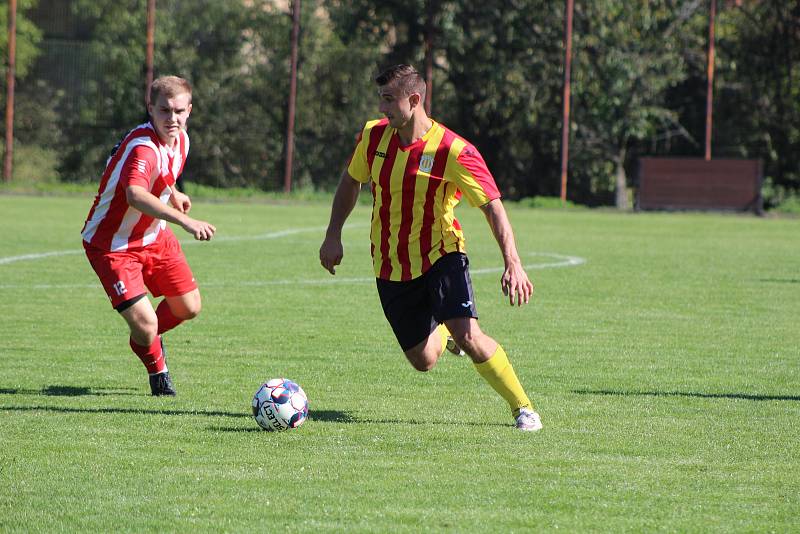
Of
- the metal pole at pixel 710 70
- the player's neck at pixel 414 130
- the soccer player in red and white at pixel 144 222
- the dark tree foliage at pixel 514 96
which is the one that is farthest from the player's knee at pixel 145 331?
the dark tree foliage at pixel 514 96

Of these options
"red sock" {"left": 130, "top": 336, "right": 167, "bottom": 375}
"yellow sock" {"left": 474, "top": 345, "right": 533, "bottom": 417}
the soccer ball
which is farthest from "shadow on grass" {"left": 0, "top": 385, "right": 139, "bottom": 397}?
"yellow sock" {"left": 474, "top": 345, "right": 533, "bottom": 417}

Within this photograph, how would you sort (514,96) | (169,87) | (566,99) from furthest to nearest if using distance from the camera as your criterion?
(514,96), (566,99), (169,87)

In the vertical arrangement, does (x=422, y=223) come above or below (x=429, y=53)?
below

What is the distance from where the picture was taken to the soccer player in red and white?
7570 mm

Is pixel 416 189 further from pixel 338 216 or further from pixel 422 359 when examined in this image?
pixel 422 359

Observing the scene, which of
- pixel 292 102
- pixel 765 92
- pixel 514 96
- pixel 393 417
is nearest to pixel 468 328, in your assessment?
pixel 393 417

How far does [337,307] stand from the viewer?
12555mm

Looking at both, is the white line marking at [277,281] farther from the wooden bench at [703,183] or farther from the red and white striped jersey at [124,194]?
the wooden bench at [703,183]

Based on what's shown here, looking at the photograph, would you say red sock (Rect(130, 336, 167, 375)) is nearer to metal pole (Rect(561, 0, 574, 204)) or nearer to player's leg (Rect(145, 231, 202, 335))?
Result: player's leg (Rect(145, 231, 202, 335))

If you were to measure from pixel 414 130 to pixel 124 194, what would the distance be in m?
1.99

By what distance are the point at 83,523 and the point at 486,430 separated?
2.53 m

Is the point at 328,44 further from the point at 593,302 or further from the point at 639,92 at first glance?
the point at 593,302

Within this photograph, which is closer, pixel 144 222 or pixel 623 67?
pixel 144 222

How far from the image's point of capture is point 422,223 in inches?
275
